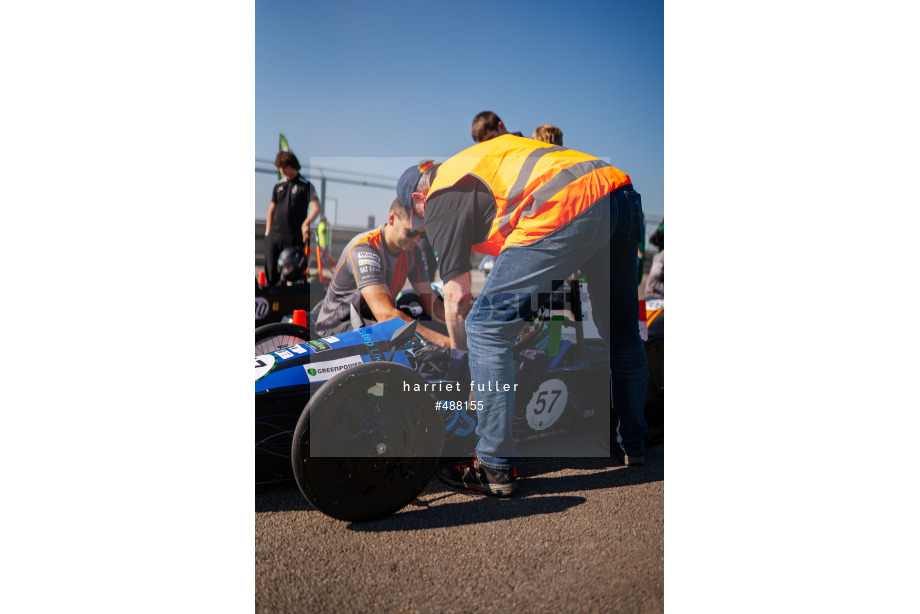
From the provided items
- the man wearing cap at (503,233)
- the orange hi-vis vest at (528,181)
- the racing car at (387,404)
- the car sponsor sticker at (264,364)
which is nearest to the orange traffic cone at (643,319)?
the racing car at (387,404)

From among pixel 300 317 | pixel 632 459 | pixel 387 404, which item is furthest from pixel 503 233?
pixel 300 317

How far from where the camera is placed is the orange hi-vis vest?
6.48ft

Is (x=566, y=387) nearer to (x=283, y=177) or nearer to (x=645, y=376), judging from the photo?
(x=645, y=376)

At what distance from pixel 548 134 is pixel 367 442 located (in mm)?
1397

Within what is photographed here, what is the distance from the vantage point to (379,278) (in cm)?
258

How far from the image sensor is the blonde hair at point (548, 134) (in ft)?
7.06

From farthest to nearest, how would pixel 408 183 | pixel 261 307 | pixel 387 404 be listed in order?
1. pixel 261 307
2. pixel 408 183
3. pixel 387 404

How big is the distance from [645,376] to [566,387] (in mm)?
364

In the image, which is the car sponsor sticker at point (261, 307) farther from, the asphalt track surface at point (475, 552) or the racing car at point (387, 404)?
the asphalt track surface at point (475, 552)

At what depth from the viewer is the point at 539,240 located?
6.52 ft

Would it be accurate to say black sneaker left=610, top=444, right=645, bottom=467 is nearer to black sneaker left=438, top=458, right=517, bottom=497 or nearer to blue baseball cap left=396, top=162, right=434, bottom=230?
black sneaker left=438, top=458, right=517, bottom=497

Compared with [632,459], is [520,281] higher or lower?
higher

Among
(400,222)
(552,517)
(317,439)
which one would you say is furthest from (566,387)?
(317,439)

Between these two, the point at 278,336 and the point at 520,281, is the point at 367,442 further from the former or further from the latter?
the point at 278,336
